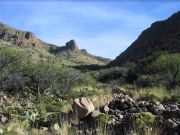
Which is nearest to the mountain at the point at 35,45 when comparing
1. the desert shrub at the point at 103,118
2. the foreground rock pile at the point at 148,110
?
the foreground rock pile at the point at 148,110

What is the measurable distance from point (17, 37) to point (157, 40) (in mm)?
85606

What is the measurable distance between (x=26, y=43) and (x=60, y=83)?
13841cm

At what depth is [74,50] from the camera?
19438cm

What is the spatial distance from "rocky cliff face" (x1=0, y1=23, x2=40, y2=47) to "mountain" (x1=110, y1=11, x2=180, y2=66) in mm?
68757

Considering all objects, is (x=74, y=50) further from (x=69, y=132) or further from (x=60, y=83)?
(x=69, y=132)

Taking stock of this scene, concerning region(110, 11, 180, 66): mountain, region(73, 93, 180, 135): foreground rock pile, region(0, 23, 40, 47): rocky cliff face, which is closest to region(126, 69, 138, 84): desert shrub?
region(110, 11, 180, 66): mountain

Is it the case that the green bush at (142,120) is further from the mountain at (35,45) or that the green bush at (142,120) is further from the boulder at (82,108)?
the mountain at (35,45)

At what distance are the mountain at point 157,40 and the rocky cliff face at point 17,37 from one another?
68.8m

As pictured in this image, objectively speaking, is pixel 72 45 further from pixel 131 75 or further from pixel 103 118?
pixel 103 118

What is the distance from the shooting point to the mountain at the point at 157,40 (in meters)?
80.9

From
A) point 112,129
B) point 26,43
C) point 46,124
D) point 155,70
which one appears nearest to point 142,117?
point 112,129

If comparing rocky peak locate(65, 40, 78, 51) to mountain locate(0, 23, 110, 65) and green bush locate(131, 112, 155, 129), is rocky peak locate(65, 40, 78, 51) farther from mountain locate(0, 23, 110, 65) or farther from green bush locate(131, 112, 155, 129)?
green bush locate(131, 112, 155, 129)

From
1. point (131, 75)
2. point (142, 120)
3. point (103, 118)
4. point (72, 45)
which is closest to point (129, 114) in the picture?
point (103, 118)

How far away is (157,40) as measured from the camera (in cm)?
8862
